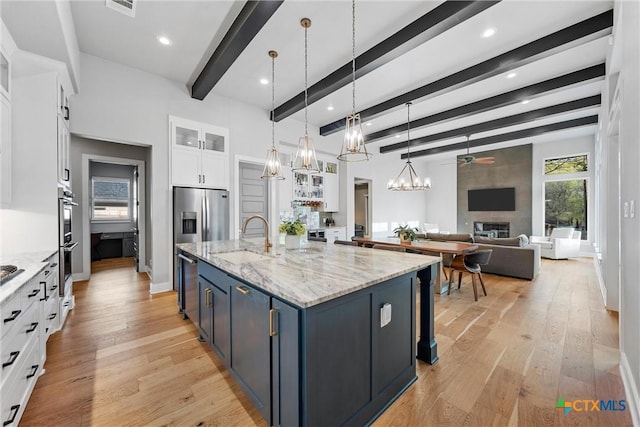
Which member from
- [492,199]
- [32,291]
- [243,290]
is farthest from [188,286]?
[492,199]

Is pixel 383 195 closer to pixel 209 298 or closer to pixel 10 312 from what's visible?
pixel 209 298

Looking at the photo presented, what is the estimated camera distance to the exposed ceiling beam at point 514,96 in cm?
359

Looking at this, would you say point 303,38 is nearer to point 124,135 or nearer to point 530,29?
point 530,29

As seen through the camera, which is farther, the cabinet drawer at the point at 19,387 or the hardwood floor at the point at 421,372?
the hardwood floor at the point at 421,372

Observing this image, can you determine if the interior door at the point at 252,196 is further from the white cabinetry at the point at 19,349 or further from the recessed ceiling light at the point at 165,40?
the white cabinetry at the point at 19,349

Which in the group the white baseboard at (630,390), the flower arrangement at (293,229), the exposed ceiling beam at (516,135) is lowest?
the white baseboard at (630,390)

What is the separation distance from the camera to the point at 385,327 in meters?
1.65

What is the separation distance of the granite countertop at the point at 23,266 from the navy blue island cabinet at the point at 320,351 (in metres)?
1.08

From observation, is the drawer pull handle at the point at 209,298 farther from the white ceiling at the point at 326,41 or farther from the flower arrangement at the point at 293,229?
the white ceiling at the point at 326,41

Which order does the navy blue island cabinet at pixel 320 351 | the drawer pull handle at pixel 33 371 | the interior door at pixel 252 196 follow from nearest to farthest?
the navy blue island cabinet at pixel 320 351 → the drawer pull handle at pixel 33 371 → the interior door at pixel 252 196

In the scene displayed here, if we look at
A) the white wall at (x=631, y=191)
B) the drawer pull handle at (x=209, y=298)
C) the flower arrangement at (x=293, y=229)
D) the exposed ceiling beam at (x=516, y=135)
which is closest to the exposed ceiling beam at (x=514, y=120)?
the exposed ceiling beam at (x=516, y=135)

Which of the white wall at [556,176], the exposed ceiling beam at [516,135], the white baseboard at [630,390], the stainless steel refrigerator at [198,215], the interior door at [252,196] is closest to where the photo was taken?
the white baseboard at [630,390]

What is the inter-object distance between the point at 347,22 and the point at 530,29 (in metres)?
1.97

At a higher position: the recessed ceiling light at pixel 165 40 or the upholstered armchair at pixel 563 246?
the recessed ceiling light at pixel 165 40
